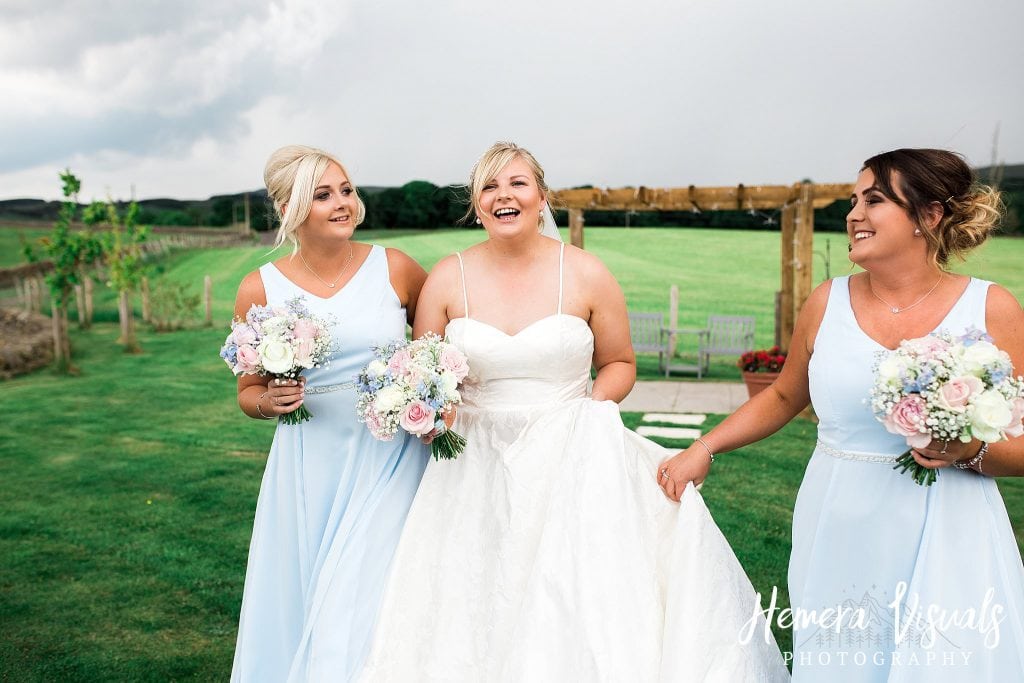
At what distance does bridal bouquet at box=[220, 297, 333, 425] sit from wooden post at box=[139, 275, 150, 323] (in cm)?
1711

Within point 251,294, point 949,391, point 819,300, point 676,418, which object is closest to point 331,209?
point 251,294

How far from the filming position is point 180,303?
1928 centimetres

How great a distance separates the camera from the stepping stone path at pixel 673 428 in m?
9.34

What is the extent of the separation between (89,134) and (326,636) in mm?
16258

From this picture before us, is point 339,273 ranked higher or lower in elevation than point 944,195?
lower

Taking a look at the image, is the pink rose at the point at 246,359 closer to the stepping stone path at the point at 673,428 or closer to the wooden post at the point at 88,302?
the stepping stone path at the point at 673,428

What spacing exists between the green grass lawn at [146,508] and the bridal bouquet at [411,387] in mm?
1698

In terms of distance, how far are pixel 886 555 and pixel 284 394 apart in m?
2.07

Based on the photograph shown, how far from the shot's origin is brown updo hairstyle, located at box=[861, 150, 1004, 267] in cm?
252

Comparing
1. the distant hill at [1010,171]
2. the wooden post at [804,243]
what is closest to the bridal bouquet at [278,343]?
the wooden post at [804,243]

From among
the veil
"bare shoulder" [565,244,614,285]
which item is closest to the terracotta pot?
the veil

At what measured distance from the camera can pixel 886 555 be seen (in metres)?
2.58

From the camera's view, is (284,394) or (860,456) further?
(284,394)

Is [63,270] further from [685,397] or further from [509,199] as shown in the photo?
[509,199]
